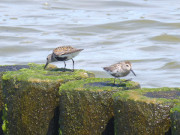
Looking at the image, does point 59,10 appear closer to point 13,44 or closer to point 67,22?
point 67,22

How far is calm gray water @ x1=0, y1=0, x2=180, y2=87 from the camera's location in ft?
41.3

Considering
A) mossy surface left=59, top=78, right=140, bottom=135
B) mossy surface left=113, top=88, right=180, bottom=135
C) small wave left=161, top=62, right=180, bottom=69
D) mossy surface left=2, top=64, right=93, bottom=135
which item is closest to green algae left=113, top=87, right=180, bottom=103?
mossy surface left=113, top=88, right=180, bottom=135

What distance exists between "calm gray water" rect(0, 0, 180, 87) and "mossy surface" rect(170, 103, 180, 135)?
594 centimetres

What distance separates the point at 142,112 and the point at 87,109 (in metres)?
0.73

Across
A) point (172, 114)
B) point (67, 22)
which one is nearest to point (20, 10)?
point (67, 22)

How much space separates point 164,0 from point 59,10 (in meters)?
6.47

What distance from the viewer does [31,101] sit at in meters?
5.50

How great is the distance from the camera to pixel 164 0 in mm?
24641

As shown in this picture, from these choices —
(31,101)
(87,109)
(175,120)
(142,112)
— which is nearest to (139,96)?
(142,112)

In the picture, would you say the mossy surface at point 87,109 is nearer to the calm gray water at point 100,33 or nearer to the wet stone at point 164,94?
the wet stone at point 164,94

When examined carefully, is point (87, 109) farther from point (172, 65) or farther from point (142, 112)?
point (172, 65)

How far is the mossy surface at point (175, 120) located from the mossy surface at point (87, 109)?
81cm

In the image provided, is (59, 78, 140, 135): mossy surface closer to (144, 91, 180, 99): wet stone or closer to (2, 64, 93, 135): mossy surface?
(2, 64, 93, 135): mossy surface

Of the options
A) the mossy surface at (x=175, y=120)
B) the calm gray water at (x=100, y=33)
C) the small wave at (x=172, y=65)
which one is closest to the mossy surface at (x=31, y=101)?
the mossy surface at (x=175, y=120)
